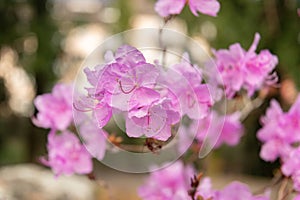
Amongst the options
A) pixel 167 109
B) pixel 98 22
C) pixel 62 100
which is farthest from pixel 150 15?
pixel 167 109

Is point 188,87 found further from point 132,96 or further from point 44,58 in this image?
point 44,58

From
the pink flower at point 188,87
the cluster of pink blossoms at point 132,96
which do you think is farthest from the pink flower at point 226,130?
the cluster of pink blossoms at point 132,96

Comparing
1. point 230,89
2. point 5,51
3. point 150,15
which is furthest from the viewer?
point 150,15

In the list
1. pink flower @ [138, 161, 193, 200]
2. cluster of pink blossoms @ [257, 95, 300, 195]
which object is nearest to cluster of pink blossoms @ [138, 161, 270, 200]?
pink flower @ [138, 161, 193, 200]

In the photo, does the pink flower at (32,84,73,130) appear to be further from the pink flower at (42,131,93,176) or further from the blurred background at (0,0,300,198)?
the blurred background at (0,0,300,198)

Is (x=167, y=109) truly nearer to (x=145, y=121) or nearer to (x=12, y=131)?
(x=145, y=121)

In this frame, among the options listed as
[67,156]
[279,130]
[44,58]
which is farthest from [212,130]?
[44,58]

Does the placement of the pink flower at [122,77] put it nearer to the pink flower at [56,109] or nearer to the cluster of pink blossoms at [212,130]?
the cluster of pink blossoms at [212,130]
